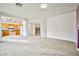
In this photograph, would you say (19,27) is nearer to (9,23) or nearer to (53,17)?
(9,23)

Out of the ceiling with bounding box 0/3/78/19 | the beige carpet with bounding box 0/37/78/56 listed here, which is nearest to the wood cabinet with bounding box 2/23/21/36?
the ceiling with bounding box 0/3/78/19

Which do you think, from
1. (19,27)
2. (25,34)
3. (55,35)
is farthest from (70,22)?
(19,27)

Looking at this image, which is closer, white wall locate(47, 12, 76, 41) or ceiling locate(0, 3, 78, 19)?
ceiling locate(0, 3, 78, 19)

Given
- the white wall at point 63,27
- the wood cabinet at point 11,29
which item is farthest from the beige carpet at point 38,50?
the wood cabinet at point 11,29

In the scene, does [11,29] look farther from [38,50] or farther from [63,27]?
[38,50]

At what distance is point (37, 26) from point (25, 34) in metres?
3.27

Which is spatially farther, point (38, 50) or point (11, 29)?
point (11, 29)

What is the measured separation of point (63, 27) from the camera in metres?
8.41

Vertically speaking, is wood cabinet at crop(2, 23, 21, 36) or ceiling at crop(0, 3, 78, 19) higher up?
ceiling at crop(0, 3, 78, 19)

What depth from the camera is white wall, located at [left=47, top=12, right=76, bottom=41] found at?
7450mm

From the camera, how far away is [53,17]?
31.0ft

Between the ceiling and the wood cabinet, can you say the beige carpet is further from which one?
the wood cabinet

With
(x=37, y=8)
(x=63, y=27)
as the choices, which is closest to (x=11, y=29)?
(x=63, y=27)

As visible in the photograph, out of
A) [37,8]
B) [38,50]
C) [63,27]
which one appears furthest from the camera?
[63,27]
